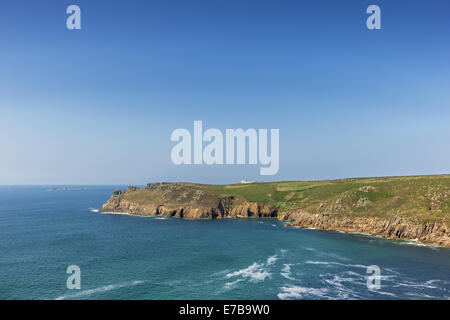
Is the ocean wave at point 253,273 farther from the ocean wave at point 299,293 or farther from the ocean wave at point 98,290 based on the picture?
the ocean wave at point 98,290

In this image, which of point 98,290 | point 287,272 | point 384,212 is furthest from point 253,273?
point 384,212

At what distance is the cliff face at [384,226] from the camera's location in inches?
4252

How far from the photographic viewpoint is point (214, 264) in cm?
8219

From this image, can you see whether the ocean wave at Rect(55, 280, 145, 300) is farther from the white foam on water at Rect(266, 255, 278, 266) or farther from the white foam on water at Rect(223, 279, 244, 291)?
the white foam on water at Rect(266, 255, 278, 266)

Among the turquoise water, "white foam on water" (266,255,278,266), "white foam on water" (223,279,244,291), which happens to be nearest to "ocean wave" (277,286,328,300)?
the turquoise water

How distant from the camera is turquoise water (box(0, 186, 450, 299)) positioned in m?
61.8

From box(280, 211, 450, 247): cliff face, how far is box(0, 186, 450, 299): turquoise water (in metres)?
9.18

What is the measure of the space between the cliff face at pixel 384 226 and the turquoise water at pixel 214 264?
30.1 ft

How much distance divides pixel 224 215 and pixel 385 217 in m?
103

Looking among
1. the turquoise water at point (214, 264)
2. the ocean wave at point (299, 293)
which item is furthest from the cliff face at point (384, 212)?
the ocean wave at point (299, 293)

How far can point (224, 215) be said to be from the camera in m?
196

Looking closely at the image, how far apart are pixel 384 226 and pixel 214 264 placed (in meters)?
87.2
